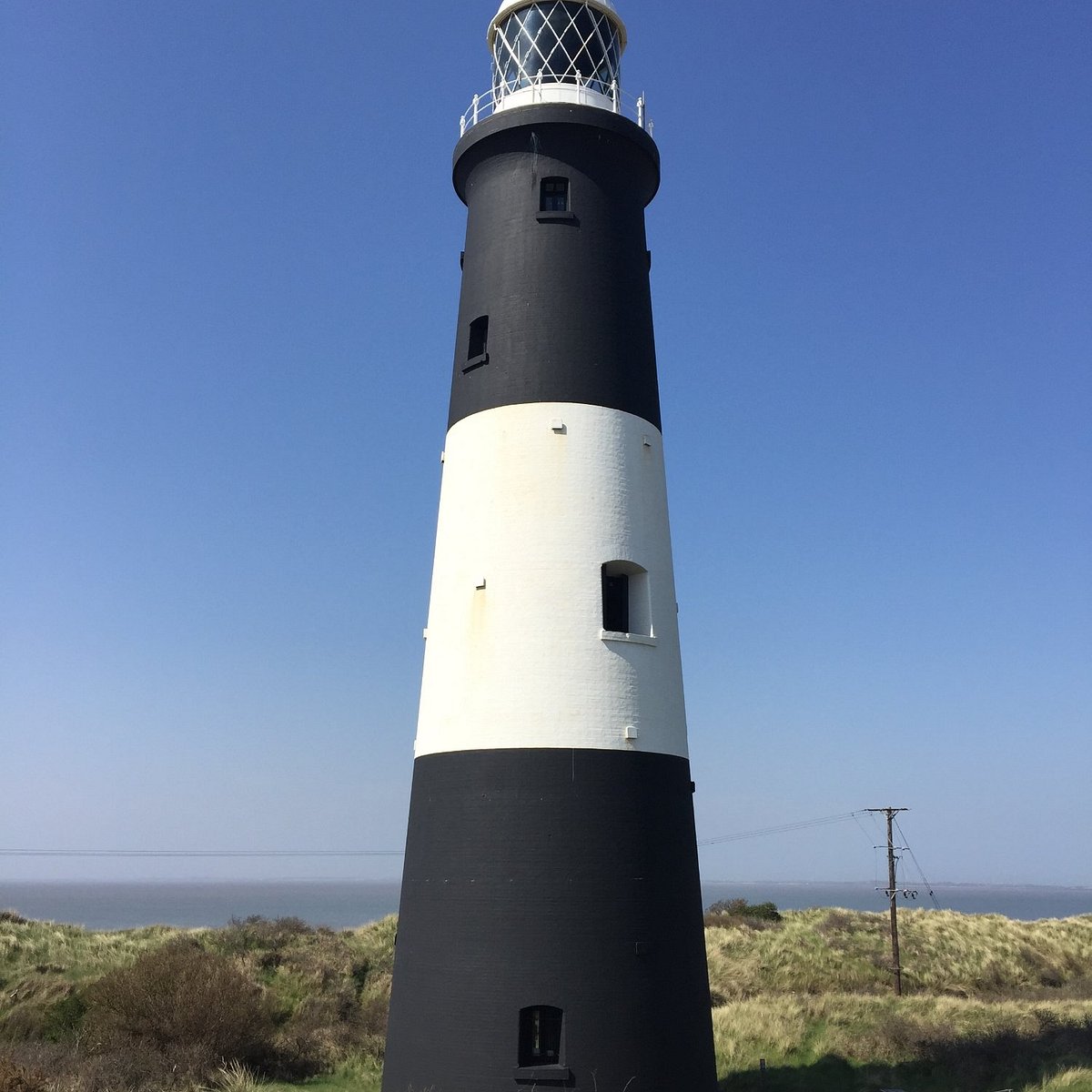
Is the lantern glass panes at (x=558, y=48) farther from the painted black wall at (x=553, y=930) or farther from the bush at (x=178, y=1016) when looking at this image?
the bush at (x=178, y=1016)

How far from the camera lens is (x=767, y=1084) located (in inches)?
625

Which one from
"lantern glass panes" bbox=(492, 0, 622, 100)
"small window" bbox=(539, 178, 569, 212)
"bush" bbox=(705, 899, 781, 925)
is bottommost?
"bush" bbox=(705, 899, 781, 925)

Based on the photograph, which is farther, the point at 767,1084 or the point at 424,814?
the point at 767,1084

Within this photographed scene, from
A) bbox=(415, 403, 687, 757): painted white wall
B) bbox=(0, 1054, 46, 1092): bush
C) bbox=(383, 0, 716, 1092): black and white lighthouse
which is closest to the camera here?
bbox=(0, 1054, 46, 1092): bush

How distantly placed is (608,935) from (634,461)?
579 centimetres

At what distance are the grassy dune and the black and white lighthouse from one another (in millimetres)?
4025

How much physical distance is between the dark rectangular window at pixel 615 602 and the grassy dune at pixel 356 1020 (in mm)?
7345

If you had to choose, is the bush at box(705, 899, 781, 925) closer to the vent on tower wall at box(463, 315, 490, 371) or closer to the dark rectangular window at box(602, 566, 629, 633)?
the dark rectangular window at box(602, 566, 629, 633)

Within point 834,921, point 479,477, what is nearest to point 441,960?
point 479,477

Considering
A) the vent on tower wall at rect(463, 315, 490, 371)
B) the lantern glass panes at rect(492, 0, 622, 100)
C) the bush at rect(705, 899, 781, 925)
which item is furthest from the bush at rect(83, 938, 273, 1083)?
the bush at rect(705, 899, 781, 925)

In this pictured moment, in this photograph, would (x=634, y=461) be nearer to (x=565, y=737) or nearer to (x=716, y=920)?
(x=565, y=737)

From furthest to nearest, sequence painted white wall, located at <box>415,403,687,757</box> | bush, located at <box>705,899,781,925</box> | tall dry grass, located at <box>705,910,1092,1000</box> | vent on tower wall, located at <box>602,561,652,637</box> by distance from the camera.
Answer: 1. bush, located at <box>705,899,781,925</box>
2. tall dry grass, located at <box>705,910,1092,1000</box>
3. vent on tower wall, located at <box>602,561,652,637</box>
4. painted white wall, located at <box>415,403,687,757</box>

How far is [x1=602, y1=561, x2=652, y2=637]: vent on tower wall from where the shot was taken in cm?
1238

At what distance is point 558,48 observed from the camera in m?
14.4
